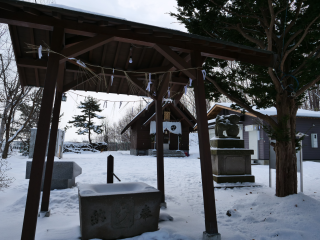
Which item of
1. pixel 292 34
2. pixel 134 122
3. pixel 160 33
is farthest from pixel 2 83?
pixel 292 34

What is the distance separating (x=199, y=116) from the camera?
146 inches

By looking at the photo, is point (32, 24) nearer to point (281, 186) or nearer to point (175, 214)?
point (175, 214)

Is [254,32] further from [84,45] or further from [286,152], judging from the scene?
[84,45]

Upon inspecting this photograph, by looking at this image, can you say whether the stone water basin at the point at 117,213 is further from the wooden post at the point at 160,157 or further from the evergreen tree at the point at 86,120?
the evergreen tree at the point at 86,120

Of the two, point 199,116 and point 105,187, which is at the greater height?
point 199,116

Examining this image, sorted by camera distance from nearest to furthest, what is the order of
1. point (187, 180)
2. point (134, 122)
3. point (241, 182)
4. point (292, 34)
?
point (292, 34) → point (241, 182) → point (187, 180) → point (134, 122)

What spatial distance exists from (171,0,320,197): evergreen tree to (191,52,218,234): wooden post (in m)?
2.15

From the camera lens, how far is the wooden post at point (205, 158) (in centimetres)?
345

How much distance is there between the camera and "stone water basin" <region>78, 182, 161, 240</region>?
3191mm

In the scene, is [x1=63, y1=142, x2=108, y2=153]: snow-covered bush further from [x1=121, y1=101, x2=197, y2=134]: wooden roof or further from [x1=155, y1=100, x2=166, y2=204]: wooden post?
[x1=155, y1=100, x2=166, y2=204]: wooden post

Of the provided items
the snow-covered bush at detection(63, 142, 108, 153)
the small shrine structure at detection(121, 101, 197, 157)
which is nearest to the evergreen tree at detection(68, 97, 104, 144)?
A: the snow-covered bush at detection(63, 142, 108, 153)

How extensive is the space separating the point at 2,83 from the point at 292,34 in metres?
14.2

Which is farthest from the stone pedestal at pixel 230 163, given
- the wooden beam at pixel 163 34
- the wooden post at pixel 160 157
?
the wooden beam at pixel 163 34

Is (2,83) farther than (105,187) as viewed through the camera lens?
Yes
